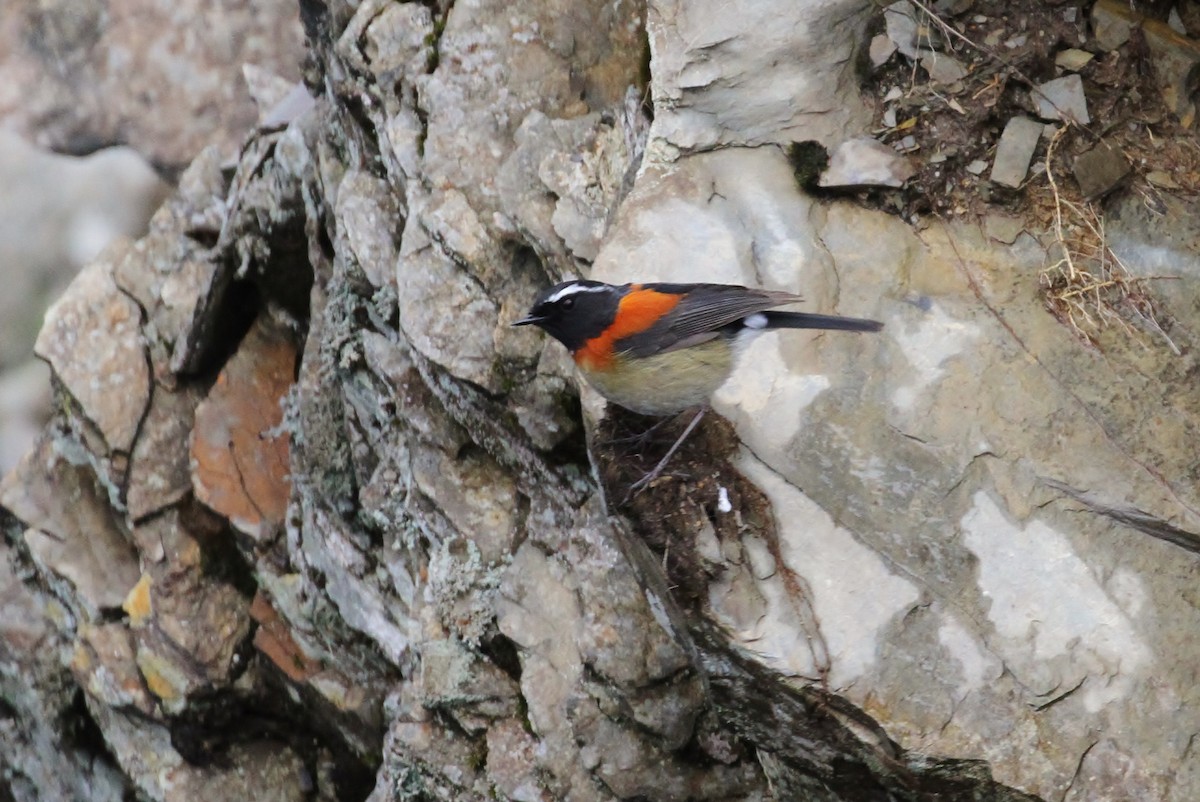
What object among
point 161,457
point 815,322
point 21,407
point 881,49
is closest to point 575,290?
point 815,322

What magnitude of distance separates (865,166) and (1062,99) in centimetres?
99

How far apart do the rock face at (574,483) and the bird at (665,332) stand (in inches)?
9.3

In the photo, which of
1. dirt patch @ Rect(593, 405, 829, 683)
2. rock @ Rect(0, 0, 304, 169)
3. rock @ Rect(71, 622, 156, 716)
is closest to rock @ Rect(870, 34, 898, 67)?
dirt patch @ Rect(593, 405, 829, 683)

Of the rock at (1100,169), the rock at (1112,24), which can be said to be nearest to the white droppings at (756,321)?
the rock at (1100,169)

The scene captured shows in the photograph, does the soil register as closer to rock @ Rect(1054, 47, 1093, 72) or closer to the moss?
rock @ Rect(1054, 47, 1093, 72)

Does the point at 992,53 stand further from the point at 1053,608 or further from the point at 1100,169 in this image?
the point at 1053,608

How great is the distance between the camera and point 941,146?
5746 millimetres

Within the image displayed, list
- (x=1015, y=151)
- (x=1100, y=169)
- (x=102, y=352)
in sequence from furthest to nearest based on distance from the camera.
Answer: (x=102, y=352)
(x=1015, y=151)
(x=1100, y=169)

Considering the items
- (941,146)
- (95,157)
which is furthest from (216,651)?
(941,146)

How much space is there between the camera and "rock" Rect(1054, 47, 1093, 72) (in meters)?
5.69

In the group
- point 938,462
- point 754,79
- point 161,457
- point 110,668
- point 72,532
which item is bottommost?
point 110,668

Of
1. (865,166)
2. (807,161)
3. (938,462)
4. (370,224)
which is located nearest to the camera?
(938,462)

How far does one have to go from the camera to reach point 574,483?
21.9 ft

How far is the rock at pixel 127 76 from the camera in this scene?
13.0 m
